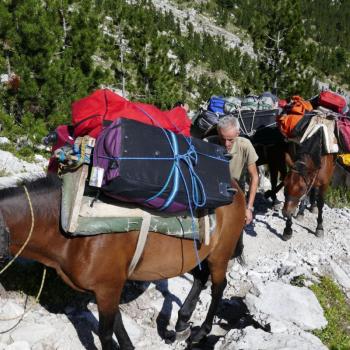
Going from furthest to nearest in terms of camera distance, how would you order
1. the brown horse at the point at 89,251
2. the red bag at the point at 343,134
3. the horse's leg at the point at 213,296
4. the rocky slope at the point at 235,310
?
the red bag at the point at 343,134
the horse's leg at the point at 213,296
the rocky slope at the point at 235,310
the brown horse at the point at 89,251

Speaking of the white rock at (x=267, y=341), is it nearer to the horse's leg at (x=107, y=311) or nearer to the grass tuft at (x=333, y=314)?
the grass tuft at (x=333, y=314)

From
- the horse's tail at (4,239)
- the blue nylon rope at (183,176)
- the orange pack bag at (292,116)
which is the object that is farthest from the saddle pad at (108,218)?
the orange pack bag at (292,116)

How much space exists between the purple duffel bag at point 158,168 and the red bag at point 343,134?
3.08 meters

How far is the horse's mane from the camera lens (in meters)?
2.90

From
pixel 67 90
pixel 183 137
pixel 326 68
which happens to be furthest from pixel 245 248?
pixel 326 68

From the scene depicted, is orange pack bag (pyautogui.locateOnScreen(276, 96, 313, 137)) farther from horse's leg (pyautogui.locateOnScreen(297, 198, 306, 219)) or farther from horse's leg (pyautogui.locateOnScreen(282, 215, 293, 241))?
horse's leg (pyautogui.locateOnScreen(297, 198, 306, 219))

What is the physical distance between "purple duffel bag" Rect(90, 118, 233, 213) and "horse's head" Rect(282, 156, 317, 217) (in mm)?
2392

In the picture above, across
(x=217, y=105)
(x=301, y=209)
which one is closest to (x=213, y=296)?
(x=301, y=209)

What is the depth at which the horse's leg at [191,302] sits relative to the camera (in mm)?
4145

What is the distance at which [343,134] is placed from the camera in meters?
5.95

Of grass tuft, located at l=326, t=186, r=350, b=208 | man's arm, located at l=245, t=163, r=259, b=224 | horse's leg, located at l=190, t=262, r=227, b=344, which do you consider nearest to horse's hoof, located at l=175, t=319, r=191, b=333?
horse's leg, located at l=190, t=262, r=227, b=344

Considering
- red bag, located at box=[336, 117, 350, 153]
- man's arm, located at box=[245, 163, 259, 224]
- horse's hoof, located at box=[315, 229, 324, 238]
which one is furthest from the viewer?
horse's hoof, located at box=[315, 229, 324, 238]

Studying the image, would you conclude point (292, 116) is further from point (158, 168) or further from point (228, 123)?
point (158, 168)

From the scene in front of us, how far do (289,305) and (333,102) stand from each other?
10.3 ft
